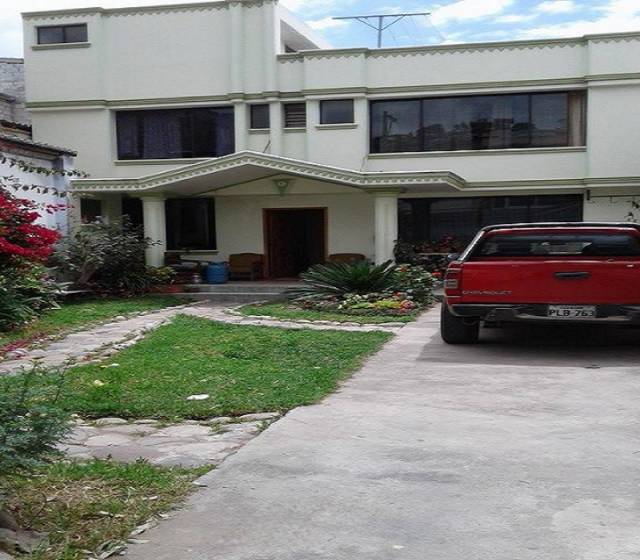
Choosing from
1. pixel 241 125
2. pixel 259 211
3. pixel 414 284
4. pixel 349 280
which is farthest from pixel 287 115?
pixel 414 284

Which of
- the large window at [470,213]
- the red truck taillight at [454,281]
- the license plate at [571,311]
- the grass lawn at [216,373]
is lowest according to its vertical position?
the grass lawn at [216,373]

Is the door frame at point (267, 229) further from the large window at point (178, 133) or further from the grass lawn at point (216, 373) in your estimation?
the grass lawn at point (216, 373)

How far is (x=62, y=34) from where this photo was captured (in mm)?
20969

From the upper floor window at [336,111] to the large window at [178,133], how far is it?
256 centimetres

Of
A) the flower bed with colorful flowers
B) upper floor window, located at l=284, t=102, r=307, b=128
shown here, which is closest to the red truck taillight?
the flower bed with colorful flowers

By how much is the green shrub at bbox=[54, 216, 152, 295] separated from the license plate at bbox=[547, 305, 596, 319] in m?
10.8

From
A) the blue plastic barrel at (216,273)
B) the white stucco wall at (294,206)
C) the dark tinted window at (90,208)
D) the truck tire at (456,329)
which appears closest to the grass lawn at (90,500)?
the truck tire at (456,329)

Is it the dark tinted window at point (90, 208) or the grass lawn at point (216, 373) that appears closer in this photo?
the grass lawn at point (216, 373)

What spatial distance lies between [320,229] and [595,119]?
7.82m

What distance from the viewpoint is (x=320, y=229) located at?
849 inches

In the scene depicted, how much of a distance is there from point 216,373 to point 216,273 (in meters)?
11.2

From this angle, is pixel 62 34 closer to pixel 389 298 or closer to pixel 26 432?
pixel 389 298

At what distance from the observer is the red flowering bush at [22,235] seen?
1184cm

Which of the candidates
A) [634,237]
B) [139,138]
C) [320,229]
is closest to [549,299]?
[634,237]
